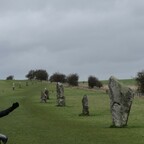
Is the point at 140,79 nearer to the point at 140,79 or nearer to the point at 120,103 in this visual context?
the point at 140,79

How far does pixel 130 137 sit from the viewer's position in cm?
2906

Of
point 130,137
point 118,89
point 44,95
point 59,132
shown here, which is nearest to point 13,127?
point 59,132

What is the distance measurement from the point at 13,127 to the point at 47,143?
32.9 ft

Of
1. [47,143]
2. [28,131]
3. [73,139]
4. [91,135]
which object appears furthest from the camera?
[28,131]

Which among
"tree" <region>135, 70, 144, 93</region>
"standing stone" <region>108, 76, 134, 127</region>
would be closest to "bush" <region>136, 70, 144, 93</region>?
"tree" <region>135, 70, 144, 93</region>

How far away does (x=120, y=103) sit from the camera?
35.9 m

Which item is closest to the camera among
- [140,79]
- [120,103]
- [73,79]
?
[120,103]

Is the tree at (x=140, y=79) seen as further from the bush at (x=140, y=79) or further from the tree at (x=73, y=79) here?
the tree at (x=73, y=79)

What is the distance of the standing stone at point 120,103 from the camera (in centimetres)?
3562

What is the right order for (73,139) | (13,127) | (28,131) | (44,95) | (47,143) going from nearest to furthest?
(47,143) → (73,139) → (28,131) → (13,127) → (44,95)

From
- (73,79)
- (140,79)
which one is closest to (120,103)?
(140,79)

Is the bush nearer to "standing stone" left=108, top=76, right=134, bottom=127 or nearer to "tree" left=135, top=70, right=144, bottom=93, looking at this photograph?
"tree" left=135, top=70, right=144, bottom=93

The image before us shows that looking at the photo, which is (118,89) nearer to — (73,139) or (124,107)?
(124,107)

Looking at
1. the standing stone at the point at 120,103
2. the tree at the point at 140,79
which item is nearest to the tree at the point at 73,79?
the tree at the point at 140,79
